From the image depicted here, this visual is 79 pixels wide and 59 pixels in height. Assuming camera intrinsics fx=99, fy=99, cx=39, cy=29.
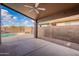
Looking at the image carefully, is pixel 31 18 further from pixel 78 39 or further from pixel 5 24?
pixel 78 39

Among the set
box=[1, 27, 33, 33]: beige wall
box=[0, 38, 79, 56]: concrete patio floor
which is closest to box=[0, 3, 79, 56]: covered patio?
box=[0, 38, 79, 56]: concrete patio floor

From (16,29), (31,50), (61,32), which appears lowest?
(31,50)

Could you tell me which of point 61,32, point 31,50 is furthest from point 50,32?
point 31,50

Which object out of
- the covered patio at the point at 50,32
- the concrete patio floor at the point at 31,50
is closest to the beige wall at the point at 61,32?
the covered patio at the point at 50,32

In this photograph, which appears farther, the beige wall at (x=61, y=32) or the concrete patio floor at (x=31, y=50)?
the beige wall at (x=61, y=32)

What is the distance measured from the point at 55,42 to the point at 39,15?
44.9 inches

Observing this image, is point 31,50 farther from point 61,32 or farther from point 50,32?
point 61,32

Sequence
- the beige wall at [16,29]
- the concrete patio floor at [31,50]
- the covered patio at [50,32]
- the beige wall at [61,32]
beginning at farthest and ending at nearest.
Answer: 1. the beige wall at [61,32]
2. the covered patio at [50,32]
3. the beige wall at [16,29]
4. the concrete patio floor at [31,50]

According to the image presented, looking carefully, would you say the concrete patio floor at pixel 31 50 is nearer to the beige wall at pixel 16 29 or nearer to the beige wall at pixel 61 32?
the beige wall at pixel 16 29

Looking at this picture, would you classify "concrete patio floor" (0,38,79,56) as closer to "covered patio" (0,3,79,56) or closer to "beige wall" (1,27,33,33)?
"covered patio" (0,3,79,56)

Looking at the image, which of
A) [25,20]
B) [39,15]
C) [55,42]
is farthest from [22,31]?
[55,42]

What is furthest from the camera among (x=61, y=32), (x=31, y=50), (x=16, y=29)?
(x=61, y=32)

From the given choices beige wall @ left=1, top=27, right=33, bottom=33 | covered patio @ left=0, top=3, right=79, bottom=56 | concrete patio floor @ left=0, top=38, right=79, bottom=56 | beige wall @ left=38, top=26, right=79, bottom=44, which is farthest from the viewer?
beige wall @ left=38, top=26, right=79, bottom=44

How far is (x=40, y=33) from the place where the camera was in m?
3.84
